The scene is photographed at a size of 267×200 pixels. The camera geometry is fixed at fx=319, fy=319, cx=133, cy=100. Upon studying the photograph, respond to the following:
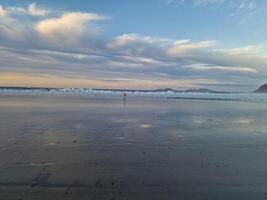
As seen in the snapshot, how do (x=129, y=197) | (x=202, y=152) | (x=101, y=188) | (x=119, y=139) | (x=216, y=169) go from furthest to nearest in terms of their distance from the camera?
(x=119, y=139) < (x=202, y=152) < (x=216, y=169) < (x=101, y=188) < (x=129, y=197)

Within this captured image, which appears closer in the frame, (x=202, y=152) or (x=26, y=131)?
(x=202, y=152)

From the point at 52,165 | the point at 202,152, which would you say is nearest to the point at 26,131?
the point at 52,165

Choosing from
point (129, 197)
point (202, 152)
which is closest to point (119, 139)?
point (202, 152)

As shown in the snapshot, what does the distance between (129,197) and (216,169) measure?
3.03 metres

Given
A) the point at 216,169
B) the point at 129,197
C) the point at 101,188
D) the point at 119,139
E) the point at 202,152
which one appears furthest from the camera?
the point at 119,139

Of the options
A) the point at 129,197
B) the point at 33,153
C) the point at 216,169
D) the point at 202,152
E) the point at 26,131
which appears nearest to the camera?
the point at 129,197

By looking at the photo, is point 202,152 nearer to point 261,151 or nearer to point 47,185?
point 261,151

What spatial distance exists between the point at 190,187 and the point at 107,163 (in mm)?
2592

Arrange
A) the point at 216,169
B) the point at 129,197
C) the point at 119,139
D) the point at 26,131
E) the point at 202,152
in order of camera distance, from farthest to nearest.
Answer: the point at 26,131
the point at 119,139
the point at 202,152
the point at 216,169
the point at 129,197

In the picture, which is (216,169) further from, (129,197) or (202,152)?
(129,197)

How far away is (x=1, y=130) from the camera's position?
539 inches

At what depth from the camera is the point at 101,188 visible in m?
6.29

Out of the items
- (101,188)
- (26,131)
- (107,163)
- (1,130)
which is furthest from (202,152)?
(1,130)

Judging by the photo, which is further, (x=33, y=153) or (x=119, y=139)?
(x=119, y=139)
